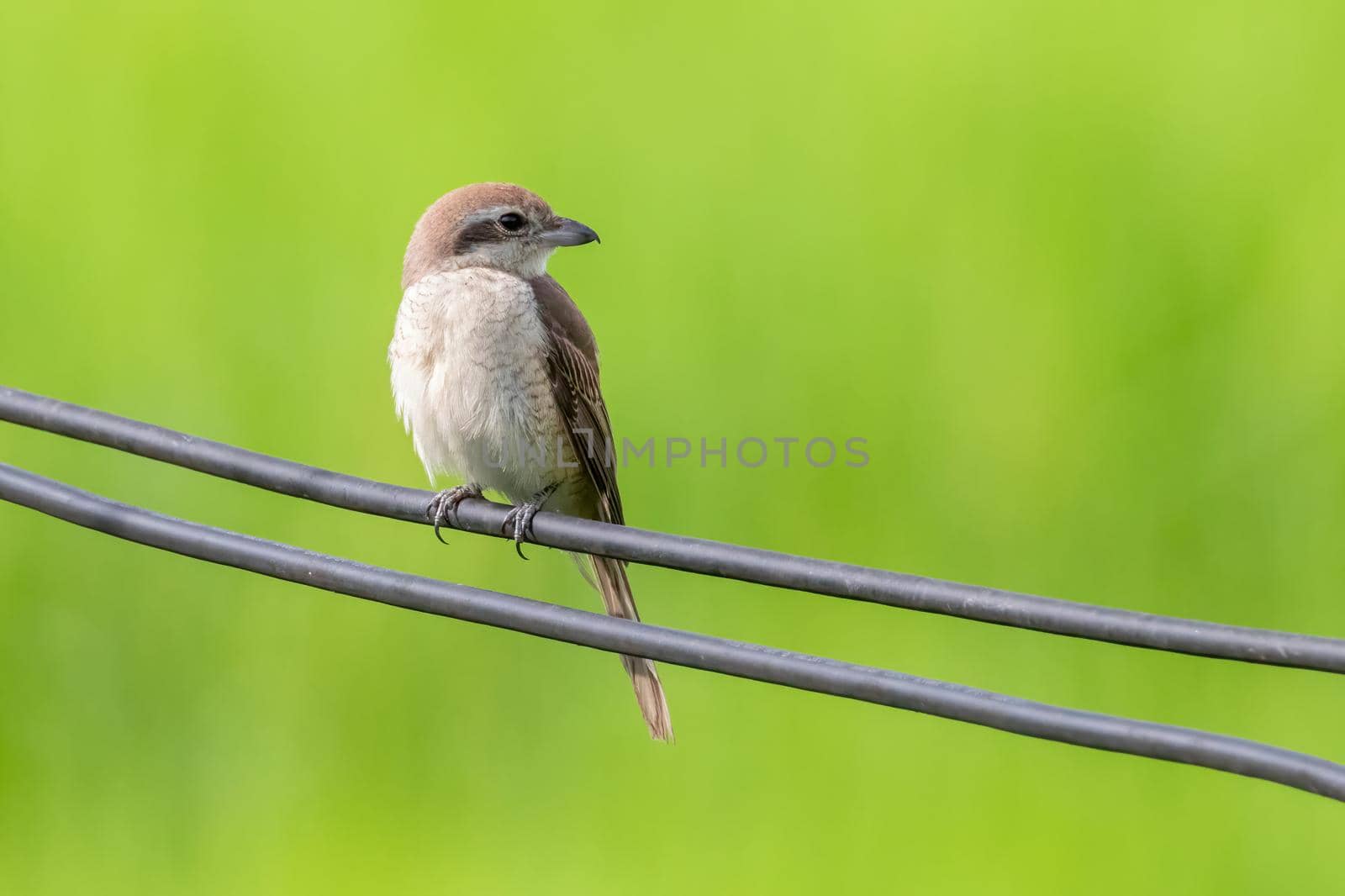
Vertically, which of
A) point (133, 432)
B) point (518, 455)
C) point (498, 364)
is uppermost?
point (133, 432)

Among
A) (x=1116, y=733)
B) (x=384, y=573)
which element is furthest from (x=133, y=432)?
(x=1116, y=733)

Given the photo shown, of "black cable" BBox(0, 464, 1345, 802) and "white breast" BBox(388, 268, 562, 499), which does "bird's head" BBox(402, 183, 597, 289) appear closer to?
"white breast" BBox(388, 268, 562, 499)

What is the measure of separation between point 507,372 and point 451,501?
478mm

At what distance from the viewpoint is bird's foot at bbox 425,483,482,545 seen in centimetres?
479

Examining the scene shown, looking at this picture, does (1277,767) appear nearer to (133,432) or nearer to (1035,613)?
(1035,613)

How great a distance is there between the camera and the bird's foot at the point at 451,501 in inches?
189

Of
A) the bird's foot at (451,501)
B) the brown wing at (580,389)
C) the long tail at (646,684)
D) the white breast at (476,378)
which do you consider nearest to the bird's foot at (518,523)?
the bird's foot at (451,501)

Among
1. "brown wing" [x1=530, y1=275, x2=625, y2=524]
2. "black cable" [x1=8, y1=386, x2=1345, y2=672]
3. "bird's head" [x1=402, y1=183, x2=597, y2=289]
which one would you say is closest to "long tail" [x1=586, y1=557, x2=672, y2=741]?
"brown wing" [x1=530, y1=275, x2=625, y2=524]

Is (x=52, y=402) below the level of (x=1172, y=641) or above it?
above

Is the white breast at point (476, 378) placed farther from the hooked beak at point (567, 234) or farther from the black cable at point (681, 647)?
the black cable at point (681, 647)

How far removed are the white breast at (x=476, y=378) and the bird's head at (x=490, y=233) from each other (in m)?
0.19

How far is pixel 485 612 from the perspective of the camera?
3.37 m

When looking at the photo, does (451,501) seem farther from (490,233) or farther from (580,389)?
(490,233)

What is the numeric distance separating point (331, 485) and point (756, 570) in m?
1.09
